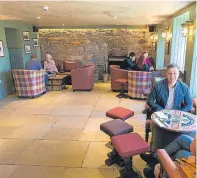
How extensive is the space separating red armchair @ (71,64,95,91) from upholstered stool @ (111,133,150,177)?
4304mm

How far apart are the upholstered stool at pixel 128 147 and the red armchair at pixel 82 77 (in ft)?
14.1

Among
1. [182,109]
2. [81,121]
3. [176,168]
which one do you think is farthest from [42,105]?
[176,168]

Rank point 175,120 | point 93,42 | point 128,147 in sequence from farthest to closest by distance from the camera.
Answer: point 93,42 → point 175,120 → point 128,147

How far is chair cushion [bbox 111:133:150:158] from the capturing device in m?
1.94

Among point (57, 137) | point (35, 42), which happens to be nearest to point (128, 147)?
point (57, 137)

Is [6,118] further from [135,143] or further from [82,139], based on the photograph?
[135,143]

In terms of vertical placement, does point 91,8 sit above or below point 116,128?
above

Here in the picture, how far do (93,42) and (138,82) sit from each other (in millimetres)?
3872

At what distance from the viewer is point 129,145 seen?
2.03 metres

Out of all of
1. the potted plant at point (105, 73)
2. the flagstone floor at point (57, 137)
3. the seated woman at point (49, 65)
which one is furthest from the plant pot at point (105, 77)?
the flagstone floor at point (57, 137)

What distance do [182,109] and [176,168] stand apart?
1.28 metres

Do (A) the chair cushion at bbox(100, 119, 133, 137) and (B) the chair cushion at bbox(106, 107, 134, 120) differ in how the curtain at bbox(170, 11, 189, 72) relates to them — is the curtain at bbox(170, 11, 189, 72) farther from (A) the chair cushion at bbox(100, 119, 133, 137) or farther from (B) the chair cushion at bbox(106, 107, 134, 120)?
(A) the chair cushion at bbox(100, 119, 133, 137)

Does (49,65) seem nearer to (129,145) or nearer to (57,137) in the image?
(57,137)

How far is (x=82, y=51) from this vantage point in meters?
8.58
